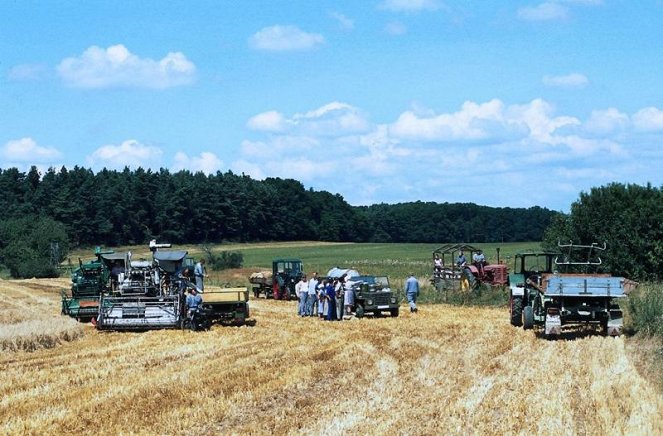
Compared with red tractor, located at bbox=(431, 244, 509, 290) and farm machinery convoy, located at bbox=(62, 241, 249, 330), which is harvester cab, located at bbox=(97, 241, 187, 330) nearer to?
farm machinery convoy, located at bbox=(62, 241, 249, 330)

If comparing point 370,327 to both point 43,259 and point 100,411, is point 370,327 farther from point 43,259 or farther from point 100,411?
point 43,259

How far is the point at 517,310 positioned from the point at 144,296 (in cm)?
1146

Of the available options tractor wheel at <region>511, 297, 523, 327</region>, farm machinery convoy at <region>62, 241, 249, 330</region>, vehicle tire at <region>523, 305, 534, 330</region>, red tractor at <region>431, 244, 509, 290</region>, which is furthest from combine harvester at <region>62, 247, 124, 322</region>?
red tractor at <region>431, 244, 509, 290</region>

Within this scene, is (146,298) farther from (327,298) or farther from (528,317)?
(528,317)

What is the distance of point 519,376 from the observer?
55.1 feet

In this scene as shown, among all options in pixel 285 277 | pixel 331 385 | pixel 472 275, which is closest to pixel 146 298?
pixel 331 385

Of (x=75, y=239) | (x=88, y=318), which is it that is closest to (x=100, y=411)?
(x=88, y=318)

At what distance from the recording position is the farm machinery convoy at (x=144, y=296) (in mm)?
28734

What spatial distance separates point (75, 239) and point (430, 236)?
65.8 metres

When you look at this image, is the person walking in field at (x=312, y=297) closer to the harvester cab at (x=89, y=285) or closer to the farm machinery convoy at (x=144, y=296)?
the farm machinery convoy at (x=144, y=296)

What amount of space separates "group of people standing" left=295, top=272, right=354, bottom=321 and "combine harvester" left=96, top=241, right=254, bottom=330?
11.2ft

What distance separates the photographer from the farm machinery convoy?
28734mm

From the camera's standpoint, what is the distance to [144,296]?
3000 centimetres

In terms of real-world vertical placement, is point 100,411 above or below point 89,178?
below
